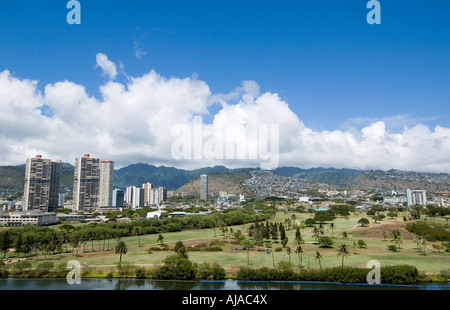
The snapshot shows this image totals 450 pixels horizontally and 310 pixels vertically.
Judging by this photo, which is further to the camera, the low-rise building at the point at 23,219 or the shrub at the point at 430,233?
the low-rise building at the point at 23,219

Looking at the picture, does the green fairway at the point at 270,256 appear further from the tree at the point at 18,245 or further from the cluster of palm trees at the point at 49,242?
the tree at the point at 18,245

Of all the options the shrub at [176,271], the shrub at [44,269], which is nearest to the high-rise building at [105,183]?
the shrub at [44,269]

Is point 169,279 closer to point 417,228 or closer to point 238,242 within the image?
point 238,242

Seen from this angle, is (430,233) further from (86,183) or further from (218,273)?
(86,183)

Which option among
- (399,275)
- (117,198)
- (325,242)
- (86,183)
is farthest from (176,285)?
(117,198)
